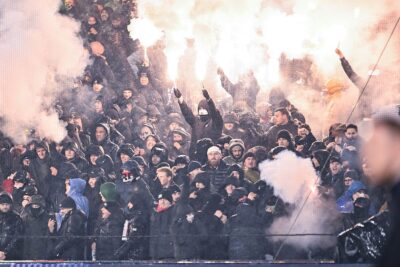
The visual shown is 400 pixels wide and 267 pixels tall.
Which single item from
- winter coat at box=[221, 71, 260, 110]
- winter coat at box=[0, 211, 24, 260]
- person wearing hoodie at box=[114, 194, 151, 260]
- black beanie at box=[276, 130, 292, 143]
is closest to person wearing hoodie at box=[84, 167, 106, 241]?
person wearing hoodie at box=[114, 194, 151, 260]

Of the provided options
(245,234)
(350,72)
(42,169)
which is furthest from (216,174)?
(42,169)

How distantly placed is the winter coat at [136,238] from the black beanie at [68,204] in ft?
2.05

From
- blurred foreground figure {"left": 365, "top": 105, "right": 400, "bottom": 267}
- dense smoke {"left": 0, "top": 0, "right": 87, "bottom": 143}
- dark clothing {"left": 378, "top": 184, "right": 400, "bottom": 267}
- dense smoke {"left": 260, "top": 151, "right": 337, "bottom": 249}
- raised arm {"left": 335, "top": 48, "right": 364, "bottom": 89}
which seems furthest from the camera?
dense smoke {"left": 0, "top": 0, "right": 87, "bottom": 143}

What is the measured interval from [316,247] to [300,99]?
1561 mm

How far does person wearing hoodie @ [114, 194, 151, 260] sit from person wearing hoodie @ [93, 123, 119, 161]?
57 centimetres

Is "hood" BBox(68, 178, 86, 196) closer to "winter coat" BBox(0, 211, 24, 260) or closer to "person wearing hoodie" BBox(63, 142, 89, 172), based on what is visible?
"person wearing hoodie" BBox(63, 142, 89, 172)

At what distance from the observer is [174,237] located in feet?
19.2

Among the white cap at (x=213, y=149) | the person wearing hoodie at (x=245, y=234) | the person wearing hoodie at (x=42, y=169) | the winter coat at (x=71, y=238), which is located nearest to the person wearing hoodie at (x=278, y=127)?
the white cap at (x=213, y=149)

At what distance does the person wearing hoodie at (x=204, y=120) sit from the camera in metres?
6.05

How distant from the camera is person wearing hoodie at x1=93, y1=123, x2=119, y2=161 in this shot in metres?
6.09

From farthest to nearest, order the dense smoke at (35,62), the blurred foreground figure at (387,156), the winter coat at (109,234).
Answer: the dense smoke at (35,62)
the winter coat at (109,234)
the blurred foreground figure at (387,156)

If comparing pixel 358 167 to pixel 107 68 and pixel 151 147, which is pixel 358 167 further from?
pixel 107 68

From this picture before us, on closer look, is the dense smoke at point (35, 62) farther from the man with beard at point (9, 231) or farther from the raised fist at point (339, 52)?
the raised fist at point (339, 52)

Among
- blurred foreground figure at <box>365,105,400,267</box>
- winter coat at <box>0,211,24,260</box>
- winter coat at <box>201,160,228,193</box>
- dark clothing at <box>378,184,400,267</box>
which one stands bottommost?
dark clothing at <box>378,184,400,267</box>
